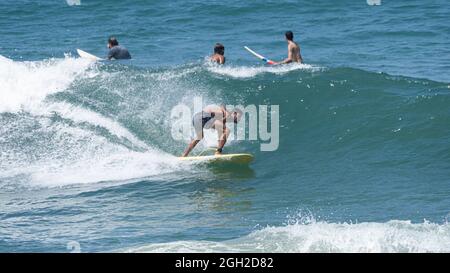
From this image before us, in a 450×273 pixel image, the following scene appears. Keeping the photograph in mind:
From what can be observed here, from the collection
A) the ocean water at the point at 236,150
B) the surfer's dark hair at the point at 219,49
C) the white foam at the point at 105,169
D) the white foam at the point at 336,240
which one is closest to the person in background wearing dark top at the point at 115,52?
the ocean water at the point at 236,150

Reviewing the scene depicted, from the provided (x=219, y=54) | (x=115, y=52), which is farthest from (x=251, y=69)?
(x=115, y=52)

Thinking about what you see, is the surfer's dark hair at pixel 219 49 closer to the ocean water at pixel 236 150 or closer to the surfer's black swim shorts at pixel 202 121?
the ocean water at pixel 236 150

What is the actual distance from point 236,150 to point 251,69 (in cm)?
370

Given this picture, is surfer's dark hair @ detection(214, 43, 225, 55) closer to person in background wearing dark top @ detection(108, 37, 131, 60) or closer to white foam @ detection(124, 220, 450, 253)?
person in background wearing dark top @ detection(108, 37, 131, 60)

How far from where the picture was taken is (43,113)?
15719 mm

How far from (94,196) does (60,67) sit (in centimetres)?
585

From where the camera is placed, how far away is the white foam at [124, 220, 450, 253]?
8.84 metres

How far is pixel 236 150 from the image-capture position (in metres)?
14.5

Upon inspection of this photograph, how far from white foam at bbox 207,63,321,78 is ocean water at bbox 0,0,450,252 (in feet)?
0.14

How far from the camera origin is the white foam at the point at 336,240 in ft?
29.0

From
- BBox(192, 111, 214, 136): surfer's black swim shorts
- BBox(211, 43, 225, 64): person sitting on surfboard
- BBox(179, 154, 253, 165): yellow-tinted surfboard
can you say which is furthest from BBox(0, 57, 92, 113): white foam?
BBox(179, 154, 253, 165): yellow-tinted surfboard

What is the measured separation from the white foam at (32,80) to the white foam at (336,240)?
24.8 feet

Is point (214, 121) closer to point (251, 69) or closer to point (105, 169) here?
point (105, 169)

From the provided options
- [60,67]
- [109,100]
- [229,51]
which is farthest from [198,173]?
[229,51]
